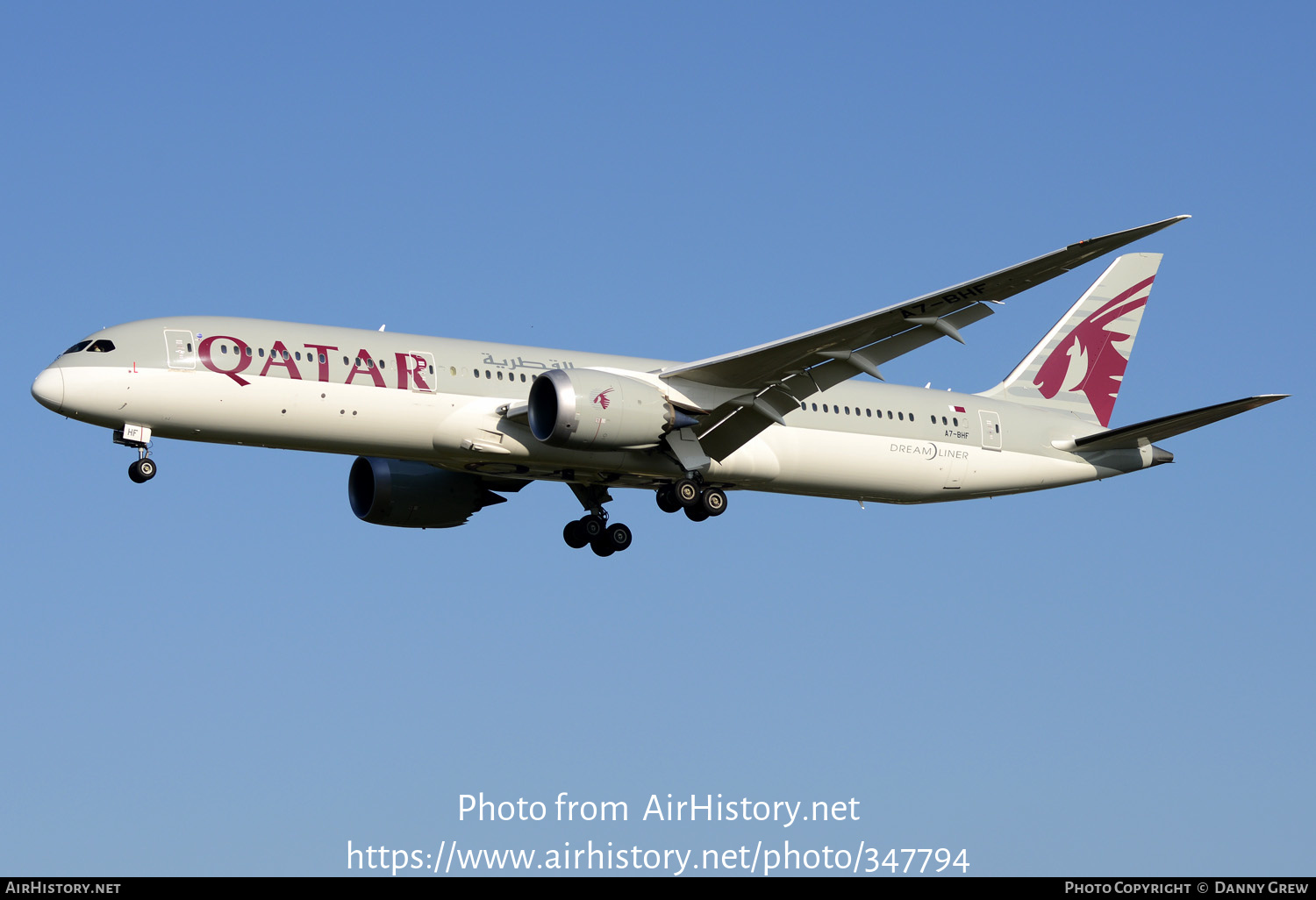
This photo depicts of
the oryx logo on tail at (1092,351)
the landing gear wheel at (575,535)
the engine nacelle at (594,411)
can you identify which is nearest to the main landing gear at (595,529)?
the landing gear wheel at (575,535)

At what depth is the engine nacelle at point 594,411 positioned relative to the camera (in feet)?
106

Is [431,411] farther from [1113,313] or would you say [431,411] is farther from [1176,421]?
[1113,313]

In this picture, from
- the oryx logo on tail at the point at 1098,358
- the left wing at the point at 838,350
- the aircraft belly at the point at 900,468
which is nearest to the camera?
the left wing at the point at 838,350

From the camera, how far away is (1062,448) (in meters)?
40.4

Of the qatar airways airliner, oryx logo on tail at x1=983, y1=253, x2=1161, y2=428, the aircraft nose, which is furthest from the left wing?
the aircraft nose

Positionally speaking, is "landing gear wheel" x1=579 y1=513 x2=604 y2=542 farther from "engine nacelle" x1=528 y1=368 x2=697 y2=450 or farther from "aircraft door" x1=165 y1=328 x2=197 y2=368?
"aircraft door" x1=165 y1=328 x2=197 y2=368

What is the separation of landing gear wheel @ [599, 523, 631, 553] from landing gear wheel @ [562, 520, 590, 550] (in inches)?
18.0

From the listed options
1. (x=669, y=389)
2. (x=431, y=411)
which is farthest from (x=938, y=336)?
(x=431, y=411)

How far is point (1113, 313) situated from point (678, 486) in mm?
15396

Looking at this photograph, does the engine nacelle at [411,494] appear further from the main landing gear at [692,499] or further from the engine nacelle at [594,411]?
the engine nacelle at [594,411]

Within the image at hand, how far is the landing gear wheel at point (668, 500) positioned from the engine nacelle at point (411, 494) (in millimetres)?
5696

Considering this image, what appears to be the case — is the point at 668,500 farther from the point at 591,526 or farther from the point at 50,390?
the point at 50,390

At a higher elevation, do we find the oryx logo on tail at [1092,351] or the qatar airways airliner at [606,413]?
the oryx logo on tail at [1092,351]

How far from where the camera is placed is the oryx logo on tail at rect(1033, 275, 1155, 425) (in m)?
42.6
